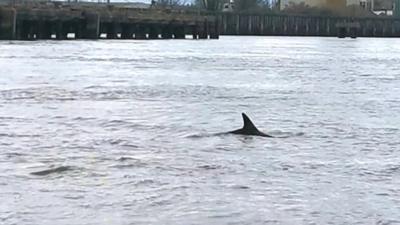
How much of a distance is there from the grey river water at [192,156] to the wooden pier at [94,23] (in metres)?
38.3

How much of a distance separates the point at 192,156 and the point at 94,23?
64.6m

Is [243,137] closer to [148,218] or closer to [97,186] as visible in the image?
[97,186]

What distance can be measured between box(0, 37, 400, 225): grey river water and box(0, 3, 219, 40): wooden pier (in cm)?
3833

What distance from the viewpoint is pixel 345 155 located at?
15352 mm

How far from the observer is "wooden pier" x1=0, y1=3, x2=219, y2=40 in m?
67.8

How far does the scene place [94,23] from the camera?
78.6m

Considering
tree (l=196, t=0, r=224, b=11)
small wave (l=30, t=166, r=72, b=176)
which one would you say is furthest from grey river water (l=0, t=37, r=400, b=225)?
tree (l=196, t=0, r=224, b=11)

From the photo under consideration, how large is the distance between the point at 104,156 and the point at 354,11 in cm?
15833

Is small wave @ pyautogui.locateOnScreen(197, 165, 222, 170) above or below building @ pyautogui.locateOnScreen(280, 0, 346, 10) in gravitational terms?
below

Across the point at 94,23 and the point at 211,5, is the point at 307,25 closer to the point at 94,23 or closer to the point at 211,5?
the point at 211,5

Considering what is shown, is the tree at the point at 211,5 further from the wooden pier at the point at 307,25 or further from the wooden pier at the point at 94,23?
the wooden pier at the point at 94,23

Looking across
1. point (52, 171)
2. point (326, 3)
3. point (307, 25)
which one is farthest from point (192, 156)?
point (326, 3)

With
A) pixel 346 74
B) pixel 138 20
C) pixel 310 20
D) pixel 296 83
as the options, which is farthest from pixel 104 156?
pixel 310 20

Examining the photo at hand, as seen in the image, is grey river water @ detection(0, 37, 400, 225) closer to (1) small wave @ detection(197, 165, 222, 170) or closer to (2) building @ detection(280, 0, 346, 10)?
(1) small wave @ detection(197, 165, 222, 170)
